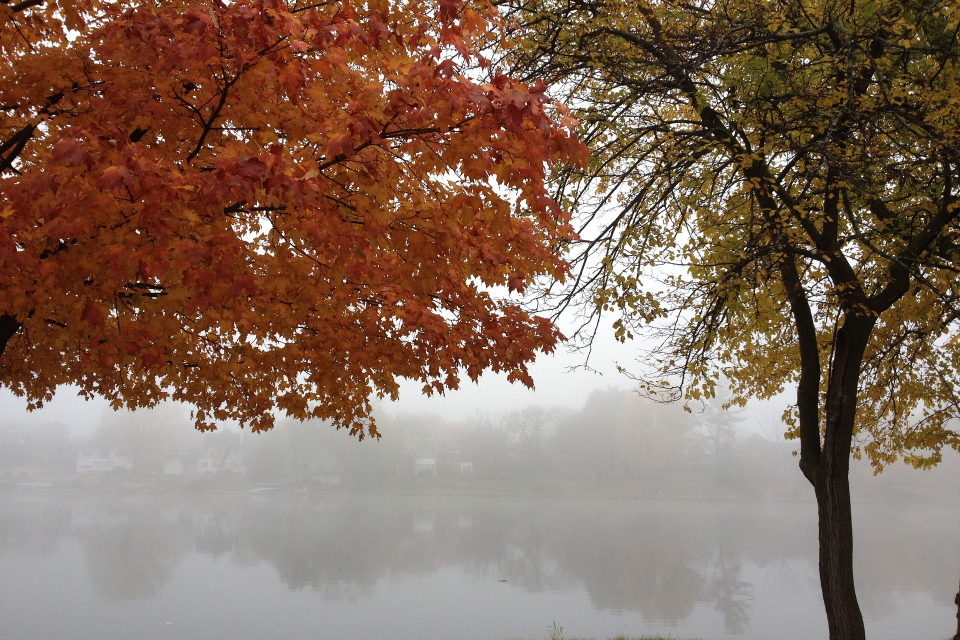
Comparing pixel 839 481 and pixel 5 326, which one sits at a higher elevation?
pixel 5 326

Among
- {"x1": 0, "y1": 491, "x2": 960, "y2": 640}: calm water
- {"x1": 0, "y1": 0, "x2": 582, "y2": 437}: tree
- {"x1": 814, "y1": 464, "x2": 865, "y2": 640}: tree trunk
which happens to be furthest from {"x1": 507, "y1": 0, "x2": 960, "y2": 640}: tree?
{"x1": 0, "y1": 491, "x2": 960, "y2": 640}: calm water

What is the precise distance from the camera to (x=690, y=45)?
670 cm

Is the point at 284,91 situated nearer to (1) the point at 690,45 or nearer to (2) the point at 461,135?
(2) the point at 461,135

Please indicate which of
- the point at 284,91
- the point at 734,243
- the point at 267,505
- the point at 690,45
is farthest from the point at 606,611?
the point at 267,505

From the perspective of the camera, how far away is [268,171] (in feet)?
9.90

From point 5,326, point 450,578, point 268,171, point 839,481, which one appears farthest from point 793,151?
point 450,578

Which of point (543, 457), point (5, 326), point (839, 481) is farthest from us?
point (543, 457)

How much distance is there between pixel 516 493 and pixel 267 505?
84.4 feet

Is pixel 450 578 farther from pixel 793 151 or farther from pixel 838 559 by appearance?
pixel 793 151

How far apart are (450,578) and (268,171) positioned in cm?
2113

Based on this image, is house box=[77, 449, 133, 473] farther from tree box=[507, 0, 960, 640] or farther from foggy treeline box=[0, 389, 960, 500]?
tree box=[507, 0, 960, 640]

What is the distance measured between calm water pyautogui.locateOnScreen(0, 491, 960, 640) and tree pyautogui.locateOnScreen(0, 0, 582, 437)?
38.0ft

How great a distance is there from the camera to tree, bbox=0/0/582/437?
3254 mm

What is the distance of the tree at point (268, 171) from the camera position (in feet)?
10.7
